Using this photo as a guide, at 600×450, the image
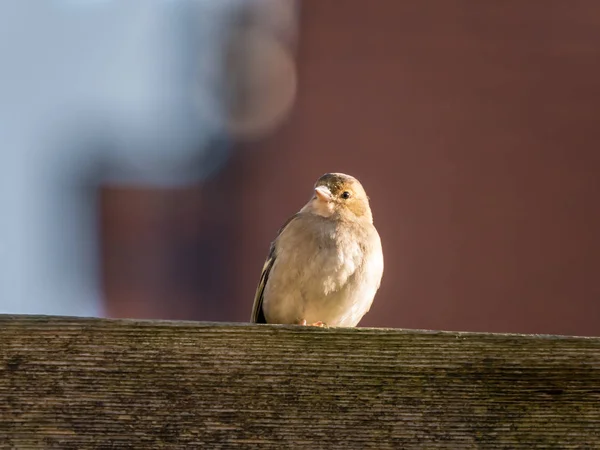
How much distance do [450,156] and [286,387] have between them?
7.81m

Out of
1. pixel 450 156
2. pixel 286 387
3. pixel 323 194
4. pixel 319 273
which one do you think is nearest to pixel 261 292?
pixel 319 273

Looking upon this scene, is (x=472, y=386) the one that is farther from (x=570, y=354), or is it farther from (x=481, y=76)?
(x=481, y=76)

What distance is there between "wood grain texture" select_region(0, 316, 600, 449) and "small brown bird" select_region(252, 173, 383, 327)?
77.0 inches

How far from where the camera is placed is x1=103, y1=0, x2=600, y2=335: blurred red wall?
29.4ft

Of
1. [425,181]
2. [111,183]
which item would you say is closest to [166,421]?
[425,181]

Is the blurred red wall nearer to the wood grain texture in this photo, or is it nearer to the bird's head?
the bird's head

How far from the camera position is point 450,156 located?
9719 mm

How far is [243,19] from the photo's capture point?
9977 millimetres

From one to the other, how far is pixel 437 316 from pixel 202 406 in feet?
23.0

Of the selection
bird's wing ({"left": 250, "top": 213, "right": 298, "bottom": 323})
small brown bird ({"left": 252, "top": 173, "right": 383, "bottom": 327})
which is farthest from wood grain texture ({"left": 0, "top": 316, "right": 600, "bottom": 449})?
bird's wing ({"left": 250, "top": 213, "right": 298, "bottom": 323})

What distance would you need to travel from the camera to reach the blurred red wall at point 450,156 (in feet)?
29.4

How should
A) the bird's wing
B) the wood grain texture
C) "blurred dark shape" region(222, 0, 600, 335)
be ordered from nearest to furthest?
the wood grain texture → the bird's wing → "blurred dark shape" region(222, 0, 600, 335)

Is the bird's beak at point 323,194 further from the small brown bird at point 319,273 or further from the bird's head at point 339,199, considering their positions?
the small brown bird at point 319,273

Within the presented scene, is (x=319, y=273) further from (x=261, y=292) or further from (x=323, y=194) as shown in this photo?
(x=323, y=194)
